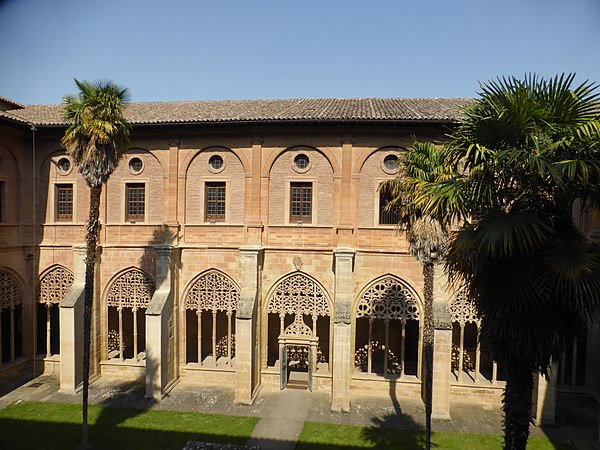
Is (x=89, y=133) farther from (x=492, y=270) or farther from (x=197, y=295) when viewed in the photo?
(x=492, y=270)

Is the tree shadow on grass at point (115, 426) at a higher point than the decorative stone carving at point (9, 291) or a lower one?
lower

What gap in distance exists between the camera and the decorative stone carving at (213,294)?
15203 mm

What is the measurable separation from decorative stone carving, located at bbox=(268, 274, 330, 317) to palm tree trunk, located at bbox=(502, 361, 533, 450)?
30.1ft

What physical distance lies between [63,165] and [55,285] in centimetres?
598

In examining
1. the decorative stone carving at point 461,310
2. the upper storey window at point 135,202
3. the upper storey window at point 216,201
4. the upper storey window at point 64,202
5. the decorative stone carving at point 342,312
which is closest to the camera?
the decorative stone carving at point 342,312

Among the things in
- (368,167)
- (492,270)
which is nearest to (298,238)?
(368,167)

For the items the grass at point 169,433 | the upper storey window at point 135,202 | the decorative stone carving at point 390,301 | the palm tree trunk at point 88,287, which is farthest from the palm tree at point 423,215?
the upper storey window at point 135,202

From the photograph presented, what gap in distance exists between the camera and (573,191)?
5227 mm

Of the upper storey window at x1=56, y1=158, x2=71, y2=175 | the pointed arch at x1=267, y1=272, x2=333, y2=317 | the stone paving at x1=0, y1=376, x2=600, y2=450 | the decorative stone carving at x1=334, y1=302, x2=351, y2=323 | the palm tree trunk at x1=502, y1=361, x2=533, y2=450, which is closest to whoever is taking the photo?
the palm tree trunk at x1=502, y1=361, x2=533, y2=450

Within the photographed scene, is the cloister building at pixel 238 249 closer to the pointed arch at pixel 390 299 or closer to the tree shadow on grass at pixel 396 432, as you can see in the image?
the pointed arch at pixel 390 299

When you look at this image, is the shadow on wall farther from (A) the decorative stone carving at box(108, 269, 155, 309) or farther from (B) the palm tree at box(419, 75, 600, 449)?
(B) the palm tree at box(419, 75, 600, 449)

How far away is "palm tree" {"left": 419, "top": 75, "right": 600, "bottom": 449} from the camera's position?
16.1ft

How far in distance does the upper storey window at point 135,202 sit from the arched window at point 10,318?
6332 millimetres

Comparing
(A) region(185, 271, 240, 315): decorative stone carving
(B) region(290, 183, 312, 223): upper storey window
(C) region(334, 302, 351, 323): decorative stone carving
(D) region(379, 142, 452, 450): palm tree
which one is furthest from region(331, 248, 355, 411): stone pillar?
(A) region(185, 271, 240, 315): decorative stone carving
